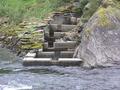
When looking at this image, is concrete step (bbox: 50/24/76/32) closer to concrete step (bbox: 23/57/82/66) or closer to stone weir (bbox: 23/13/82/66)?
stone weir (bbox: 23/13/82/66)

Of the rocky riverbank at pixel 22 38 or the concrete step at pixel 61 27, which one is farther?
the concrete step at pixel 61 27

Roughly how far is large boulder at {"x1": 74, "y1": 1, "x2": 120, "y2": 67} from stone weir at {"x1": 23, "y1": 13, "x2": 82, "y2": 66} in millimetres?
487

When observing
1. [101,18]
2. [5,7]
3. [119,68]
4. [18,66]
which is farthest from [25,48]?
[5,7]

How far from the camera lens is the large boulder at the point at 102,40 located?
15.0 m

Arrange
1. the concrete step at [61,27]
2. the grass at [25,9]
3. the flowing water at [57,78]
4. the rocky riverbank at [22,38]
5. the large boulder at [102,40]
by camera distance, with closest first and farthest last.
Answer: the flowing water at [57,78] < the large boulder at [102,40] < the rocky riverbank at [22,38] < the concrete step at [61,27] < the grass at [25,9]

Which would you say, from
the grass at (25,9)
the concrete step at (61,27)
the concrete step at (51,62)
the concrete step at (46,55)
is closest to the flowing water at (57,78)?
the concrete step at (51,62)

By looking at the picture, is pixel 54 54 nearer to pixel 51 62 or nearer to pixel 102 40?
pixel 51 62

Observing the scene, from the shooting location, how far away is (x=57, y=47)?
17391 mm

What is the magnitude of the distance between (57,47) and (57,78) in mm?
4229

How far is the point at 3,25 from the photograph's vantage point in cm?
2403

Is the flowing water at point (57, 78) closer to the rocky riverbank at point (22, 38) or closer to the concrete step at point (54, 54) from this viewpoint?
the concrete step at point (54, 54)

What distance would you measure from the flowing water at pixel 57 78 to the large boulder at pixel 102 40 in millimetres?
510

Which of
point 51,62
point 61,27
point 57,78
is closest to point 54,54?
point 51,62

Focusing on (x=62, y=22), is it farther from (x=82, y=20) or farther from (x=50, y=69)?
(x=50, y=69)
